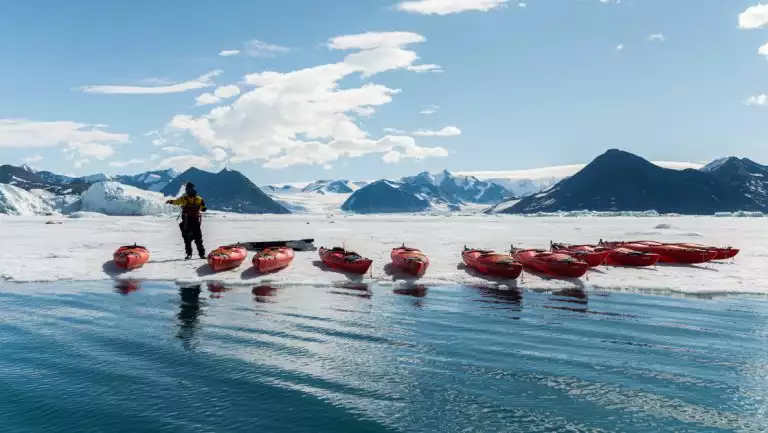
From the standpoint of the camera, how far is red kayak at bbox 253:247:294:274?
2313 cm

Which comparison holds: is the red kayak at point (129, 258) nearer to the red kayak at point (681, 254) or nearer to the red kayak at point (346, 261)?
the red kayak at point (346, 261)

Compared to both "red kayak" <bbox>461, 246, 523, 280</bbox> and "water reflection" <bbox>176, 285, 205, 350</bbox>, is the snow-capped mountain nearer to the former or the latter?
"water reflection" <bbox>176, 285, 205, 350</bbox>

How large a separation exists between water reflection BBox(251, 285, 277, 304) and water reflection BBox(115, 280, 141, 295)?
4.71 meters

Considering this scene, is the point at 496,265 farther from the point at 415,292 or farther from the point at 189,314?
the point at 189,314

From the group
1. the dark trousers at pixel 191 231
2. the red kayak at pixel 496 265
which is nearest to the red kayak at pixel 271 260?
the dark trousers at pixel 191 231

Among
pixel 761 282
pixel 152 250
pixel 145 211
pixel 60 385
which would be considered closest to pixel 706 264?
pixel 761 282

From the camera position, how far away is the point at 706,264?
90.2 feet

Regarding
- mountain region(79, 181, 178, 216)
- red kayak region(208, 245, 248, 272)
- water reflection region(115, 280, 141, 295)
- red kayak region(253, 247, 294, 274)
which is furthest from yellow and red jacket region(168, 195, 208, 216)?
mountain region(79, 181, 178, 216)

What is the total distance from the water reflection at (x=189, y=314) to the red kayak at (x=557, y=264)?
1519 centimetres

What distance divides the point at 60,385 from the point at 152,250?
23.0 m

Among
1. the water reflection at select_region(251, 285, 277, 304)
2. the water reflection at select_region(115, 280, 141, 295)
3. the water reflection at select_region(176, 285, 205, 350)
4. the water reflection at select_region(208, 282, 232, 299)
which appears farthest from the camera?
the water reflection at select_region(115, 280, 141, 295)

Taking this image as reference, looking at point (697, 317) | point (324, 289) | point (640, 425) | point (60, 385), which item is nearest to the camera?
point (640, 425)

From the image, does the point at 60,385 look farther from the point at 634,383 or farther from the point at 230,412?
the point at 634,383

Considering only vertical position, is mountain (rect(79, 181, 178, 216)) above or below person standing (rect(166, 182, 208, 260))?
above
